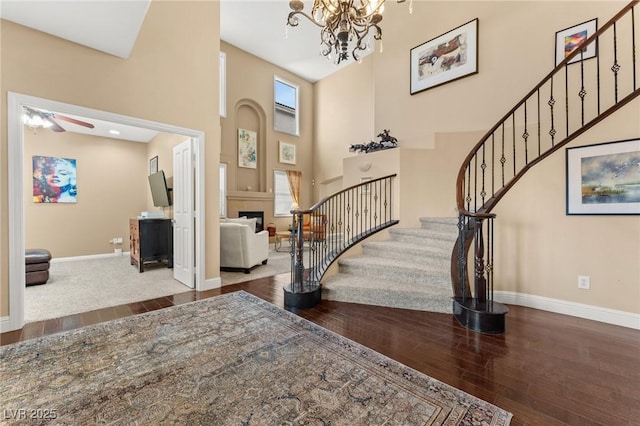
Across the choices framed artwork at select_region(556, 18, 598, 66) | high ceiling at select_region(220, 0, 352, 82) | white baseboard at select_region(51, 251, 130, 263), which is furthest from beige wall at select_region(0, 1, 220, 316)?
framed artwork at select_region(556, 18, 598, 66)

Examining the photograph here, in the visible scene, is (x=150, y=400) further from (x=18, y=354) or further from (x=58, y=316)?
(x=58, y=316)

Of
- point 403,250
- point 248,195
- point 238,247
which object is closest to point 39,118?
point 238,247

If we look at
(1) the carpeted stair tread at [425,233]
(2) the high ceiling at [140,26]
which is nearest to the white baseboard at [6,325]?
(2) the high ceiling at [140,26]

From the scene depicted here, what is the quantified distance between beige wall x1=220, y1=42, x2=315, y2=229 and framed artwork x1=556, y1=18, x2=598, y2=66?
23.4 feet

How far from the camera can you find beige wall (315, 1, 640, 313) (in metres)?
2.76

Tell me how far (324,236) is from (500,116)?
327 centimetres

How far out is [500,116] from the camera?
4070mm

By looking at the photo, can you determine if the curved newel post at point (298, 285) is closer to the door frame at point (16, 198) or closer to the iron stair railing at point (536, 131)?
the iron stair railing at point (536, 131)

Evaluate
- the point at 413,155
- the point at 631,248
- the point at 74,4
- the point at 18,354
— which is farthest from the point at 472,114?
the point at 18,354

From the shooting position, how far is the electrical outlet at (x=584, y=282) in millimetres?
2867

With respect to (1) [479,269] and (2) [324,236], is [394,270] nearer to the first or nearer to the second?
(1) [479,269]

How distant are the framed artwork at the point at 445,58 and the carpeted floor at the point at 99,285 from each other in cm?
445

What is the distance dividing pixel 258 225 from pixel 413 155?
5.20 meters

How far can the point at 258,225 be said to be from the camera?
8.20m
